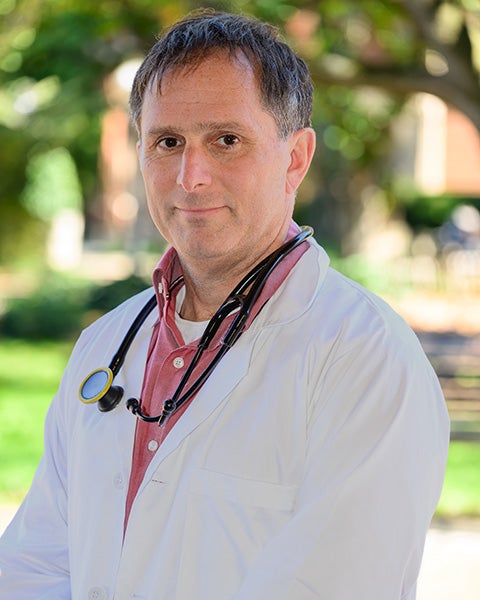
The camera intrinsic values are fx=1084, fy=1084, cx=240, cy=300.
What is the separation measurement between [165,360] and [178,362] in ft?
0.10

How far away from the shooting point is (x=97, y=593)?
6.57 ft

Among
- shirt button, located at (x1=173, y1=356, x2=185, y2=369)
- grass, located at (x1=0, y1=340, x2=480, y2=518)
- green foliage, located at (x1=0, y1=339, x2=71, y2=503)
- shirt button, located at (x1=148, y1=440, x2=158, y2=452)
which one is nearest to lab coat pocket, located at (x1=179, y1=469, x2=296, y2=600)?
shirt button, located at (x1=148, y1=440, x2=158, y2=452)

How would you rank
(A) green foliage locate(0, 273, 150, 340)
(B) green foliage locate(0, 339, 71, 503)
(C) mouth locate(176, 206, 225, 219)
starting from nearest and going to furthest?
1. (C) mouth locate(176, 206, 225, 219)
2. (B) green foliage locate(0, 339, 71, 503)
3. (A) green foliage locate(0, 273, 150, 340)

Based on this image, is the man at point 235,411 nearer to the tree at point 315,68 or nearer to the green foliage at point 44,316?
the tree at point 315,68

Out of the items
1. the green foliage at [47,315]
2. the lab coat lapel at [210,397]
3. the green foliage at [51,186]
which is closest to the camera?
the lab coat lapel at [210,397]

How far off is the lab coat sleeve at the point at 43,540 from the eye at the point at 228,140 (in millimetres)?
674

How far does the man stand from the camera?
1.78m

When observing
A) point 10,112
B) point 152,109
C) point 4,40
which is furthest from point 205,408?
point 10,112

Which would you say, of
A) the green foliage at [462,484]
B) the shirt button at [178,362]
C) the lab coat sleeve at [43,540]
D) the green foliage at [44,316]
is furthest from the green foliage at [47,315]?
the shirt button at [178,362]

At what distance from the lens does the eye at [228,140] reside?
2029 mm

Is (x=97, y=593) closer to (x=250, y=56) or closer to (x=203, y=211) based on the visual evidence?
(x=203, y=211)

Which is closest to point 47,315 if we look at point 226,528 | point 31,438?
point 31,438

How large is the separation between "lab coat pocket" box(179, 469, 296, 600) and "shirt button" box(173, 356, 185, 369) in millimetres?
279

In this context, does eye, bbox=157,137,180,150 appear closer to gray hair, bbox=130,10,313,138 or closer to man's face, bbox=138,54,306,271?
man's face, bbox=138,54,306,271
